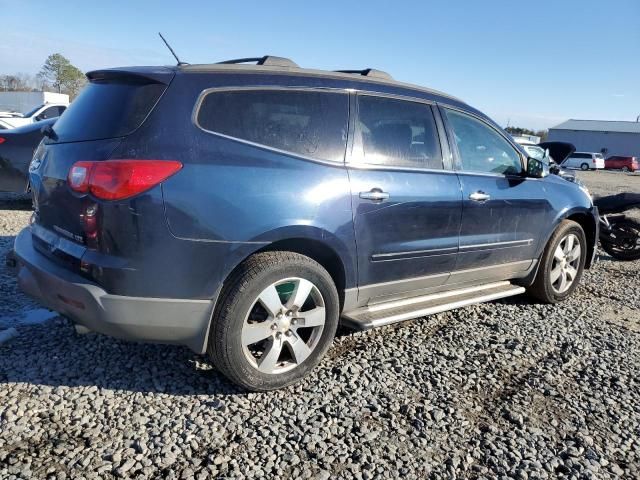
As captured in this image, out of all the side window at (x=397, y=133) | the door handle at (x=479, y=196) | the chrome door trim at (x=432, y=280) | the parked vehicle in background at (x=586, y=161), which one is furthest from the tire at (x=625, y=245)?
the parked vehicle in background at (x=586, y=161)

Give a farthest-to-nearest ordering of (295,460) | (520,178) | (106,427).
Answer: (520,178) < (106,427) < (295,460)

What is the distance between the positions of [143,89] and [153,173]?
531mm

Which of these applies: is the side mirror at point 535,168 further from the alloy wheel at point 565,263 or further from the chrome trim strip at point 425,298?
the chrome trim strip at point 425,298

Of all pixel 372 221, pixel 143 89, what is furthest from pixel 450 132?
pixel 143 89

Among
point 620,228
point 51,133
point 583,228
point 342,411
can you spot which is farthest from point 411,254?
point 620,228

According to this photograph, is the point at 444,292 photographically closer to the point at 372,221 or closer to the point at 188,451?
the point at 372,221

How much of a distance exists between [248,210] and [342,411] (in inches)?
48.2

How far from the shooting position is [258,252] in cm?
288

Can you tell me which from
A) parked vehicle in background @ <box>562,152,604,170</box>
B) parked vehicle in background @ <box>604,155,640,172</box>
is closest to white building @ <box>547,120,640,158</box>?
parked vehicle in background @ <box>604,155,640,172</box>

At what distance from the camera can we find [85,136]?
279 cm

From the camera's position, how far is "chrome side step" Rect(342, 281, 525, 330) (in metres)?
3.30

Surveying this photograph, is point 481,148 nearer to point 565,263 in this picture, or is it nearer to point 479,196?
point 479,196

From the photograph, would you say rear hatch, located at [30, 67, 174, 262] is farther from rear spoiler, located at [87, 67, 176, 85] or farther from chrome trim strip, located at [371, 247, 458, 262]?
chrome trim strip, located at [371, 247, 458, 262]

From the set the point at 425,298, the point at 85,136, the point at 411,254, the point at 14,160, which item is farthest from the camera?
the point at 14,160
